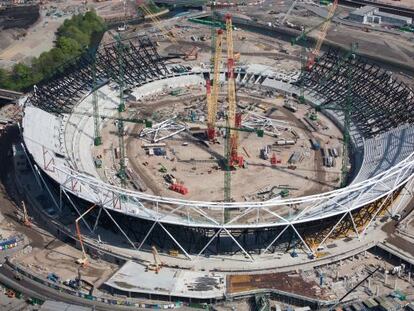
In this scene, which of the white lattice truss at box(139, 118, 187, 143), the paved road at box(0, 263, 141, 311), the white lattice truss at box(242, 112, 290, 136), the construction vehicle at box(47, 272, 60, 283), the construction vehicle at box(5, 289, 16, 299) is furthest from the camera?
the white lattice truss at box(242, 112, 290, 136)

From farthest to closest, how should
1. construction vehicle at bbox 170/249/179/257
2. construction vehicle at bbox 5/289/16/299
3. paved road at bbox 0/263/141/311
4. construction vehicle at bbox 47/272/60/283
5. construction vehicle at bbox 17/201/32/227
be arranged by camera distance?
construction vehicle at bbox 17/201/32/227, construction vehicle at bbox 170/249/179/257, construction vehicle at bbox 47/272/60/283, construction vehicle at bbox 5/289/16/299, paved road at bbox 0/263/141/311

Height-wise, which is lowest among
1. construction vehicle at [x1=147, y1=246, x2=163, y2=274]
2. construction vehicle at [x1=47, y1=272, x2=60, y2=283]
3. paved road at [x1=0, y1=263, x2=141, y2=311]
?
paved road at [x1=0, y1=263, x2=141, y2=311]

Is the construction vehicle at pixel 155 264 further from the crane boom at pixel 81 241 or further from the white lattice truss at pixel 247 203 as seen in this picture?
the crane boom at pixel 81 241

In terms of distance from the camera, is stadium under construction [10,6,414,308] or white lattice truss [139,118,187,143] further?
white lattice truss [139,118,187,143]

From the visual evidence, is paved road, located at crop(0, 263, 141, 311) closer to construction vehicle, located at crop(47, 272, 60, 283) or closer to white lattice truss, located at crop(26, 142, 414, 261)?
construction vehicle, located at crop(47, 272, 60, 283)

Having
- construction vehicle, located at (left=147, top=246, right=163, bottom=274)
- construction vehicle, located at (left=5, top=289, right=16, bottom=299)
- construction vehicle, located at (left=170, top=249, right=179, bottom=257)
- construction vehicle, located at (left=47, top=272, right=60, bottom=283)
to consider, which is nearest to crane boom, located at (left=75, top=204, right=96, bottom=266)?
construction vehicle, located at (left=47, top=272, right=60, bottom=283)

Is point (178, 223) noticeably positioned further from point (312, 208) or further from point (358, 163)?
point (358, 163)

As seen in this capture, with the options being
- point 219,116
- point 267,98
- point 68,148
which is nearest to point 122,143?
point 68,148
